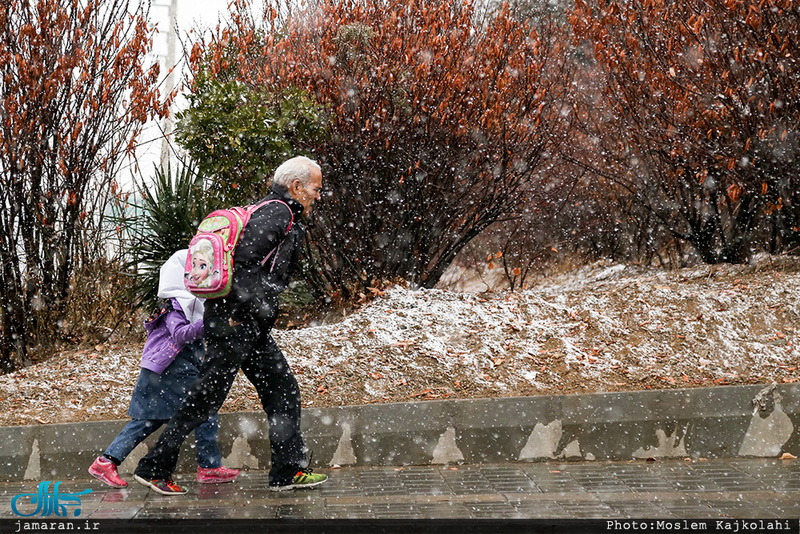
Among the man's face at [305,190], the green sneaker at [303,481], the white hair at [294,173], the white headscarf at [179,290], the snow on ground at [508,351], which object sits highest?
the white hair at [294,173]

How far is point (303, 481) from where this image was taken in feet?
16.1

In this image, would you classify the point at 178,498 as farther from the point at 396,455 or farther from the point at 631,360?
the point at 631,360

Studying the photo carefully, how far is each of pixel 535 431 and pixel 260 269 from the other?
2.18 metres

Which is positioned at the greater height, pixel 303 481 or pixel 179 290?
pixel 179 290

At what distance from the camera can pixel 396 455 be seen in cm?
555

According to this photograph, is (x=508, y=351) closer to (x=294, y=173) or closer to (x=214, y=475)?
(x=214, y=475)

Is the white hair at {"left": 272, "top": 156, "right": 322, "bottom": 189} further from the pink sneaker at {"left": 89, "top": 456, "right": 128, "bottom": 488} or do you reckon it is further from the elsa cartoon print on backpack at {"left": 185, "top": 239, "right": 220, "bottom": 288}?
the pink sneaker at {"left": 89, "top": 456, "right": 128, "bottom": 488}

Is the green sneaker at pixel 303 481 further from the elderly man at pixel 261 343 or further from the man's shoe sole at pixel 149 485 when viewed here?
the man's shoe sole at pixel 149 485

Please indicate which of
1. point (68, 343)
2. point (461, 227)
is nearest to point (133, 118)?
point (68, 343)

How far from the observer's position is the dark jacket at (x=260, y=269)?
14.7ft

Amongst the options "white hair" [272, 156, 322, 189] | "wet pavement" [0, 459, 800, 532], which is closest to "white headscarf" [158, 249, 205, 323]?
"white hair" [272, 156, 322, 189]

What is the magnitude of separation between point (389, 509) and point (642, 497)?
1343 millimetres

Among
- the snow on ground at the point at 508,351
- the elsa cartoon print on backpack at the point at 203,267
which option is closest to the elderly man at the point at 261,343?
the elsa cartoon print on backpack at the point at 203,267

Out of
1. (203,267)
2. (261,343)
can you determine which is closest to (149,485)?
(261,343)
